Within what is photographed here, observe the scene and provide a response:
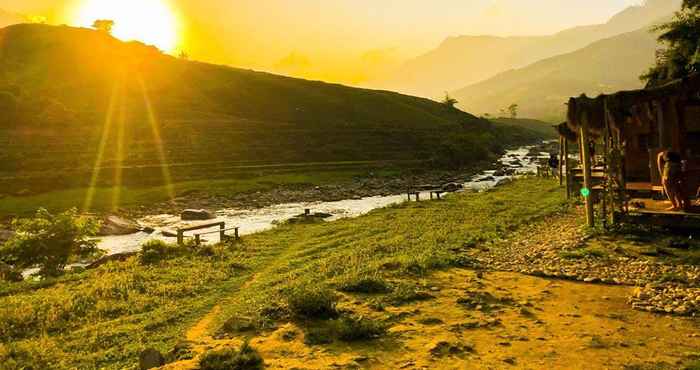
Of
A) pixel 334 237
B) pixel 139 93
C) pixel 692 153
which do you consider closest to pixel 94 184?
pixel 334 237

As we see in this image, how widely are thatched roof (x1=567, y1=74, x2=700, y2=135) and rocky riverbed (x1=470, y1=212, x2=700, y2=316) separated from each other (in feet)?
15.3

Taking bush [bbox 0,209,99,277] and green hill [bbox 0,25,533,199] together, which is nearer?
bush [bbox 0,209,99,277]

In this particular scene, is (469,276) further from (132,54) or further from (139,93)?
(132,54)

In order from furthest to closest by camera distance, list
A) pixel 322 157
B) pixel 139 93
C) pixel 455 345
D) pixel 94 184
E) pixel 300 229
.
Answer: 1. pixel 139 93
2. pixel 322 157
3. pixel 94 184
4. pixel 300 229
5. pixel 455 345

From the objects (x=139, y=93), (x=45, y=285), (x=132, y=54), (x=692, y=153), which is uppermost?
(x=132, y=54)

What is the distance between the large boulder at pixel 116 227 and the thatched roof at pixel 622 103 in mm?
34249

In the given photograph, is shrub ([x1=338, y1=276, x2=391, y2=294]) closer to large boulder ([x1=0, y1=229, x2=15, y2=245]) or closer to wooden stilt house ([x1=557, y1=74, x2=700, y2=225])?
wooden stilt house ([x1=557, y1=74, x2=700, y2=225])

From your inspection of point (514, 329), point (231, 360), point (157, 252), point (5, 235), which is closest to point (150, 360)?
point (231, 360)

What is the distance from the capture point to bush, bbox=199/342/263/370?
336 inches

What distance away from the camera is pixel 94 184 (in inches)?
2361

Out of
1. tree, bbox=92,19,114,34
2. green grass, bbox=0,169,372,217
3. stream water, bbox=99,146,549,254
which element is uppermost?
tree, bbox=92,19,114,34

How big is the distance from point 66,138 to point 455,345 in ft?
301

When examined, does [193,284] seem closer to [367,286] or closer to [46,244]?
[367,286]

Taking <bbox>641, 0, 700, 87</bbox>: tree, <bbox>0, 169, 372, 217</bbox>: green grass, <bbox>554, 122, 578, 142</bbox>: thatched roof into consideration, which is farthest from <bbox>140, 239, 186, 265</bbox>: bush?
<bbox>641, 0, 700, 87</bbox>: tree
